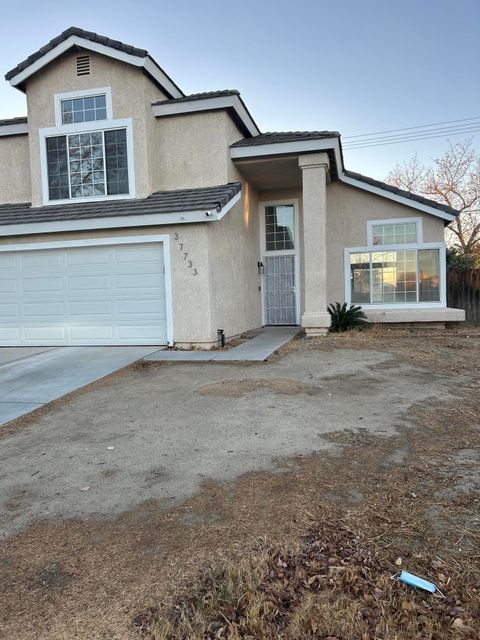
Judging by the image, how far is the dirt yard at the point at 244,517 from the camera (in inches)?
86.4

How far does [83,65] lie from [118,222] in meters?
4.48

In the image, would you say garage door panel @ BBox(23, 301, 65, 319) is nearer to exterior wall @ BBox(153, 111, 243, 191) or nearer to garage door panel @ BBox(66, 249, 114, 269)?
garage door panel @ BBox(66, 249, 114, 269)

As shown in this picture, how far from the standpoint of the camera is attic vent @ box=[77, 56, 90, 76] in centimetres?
1147

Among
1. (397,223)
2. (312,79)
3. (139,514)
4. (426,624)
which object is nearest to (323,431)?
(139,514)

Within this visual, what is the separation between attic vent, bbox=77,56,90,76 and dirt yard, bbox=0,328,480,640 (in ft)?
29.8

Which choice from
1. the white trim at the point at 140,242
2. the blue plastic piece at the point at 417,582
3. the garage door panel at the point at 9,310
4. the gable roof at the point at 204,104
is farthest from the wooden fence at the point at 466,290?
the blue plastic piece at the point at 417,582

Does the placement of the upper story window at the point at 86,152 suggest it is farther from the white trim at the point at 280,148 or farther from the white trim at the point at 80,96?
the white trim at the point at 280,148

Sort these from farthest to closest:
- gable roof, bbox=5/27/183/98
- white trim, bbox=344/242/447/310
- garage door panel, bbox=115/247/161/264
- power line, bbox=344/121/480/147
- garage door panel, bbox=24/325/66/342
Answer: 1. power line, bbox=344/121/480/147
2. white trim, bbox=344/242/447/310
3. garage door panel, bbox=24/325/66/342
4. gable roof, bbox=5/27/183/98
5. garage door panel, bbox=115/247/161/264

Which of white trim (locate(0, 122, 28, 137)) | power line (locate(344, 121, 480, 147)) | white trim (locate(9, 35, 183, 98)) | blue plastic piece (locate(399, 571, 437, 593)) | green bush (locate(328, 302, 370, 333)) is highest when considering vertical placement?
power line (locate(344, 121, 480, 147))

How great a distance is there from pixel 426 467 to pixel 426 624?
188cm

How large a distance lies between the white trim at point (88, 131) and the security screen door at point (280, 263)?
17.9ft

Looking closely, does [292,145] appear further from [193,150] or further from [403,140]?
[403,140]

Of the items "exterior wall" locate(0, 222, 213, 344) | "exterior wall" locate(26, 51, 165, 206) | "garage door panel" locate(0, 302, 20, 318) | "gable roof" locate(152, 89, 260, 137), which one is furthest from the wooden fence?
"garage door panel" locate(0, 302, 20, 318)

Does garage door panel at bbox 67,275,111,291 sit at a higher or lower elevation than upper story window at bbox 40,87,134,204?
lower
